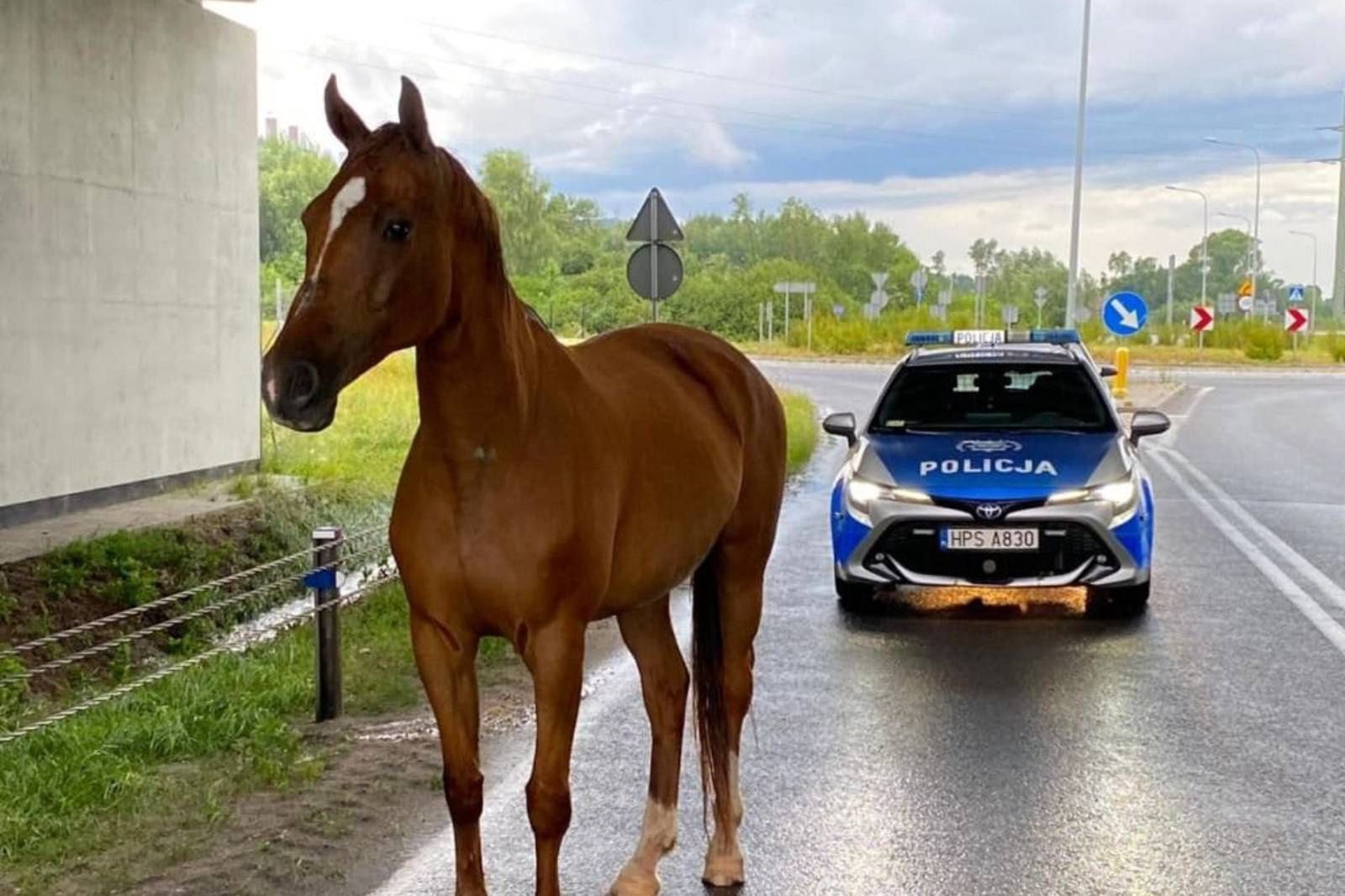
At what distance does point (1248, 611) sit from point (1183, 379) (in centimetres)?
3132

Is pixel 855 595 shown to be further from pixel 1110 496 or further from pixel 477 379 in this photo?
pixel 477 379

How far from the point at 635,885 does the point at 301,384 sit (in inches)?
85.8

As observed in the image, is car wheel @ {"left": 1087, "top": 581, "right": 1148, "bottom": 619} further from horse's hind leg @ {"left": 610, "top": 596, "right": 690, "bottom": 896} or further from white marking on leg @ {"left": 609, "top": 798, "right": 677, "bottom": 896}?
white marking on leg @ {"left": 609, "top": 798, "right": 677, "bottom": 896}

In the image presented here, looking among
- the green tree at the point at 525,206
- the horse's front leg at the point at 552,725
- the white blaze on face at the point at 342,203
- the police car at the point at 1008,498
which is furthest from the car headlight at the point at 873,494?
the green tree at the point at 525,206

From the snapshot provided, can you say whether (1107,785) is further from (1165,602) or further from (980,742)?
(1165,602)

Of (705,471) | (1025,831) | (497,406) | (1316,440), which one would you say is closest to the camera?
(497,406)

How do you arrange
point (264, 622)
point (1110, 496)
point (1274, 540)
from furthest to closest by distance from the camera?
point (1274, 540), point (264, 622), point (1110, 496)

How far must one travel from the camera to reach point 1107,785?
5.47 meters

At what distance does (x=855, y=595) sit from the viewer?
903 cm

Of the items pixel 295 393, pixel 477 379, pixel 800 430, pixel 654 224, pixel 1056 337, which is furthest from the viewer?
pixel 800 430

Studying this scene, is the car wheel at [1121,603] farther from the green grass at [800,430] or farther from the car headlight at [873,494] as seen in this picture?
the green grass at [800,430]

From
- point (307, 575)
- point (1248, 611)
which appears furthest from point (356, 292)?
point (1248, 611)

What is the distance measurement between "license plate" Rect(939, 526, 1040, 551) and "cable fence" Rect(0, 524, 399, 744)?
3.31 m

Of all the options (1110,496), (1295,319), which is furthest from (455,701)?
(1295,319)
